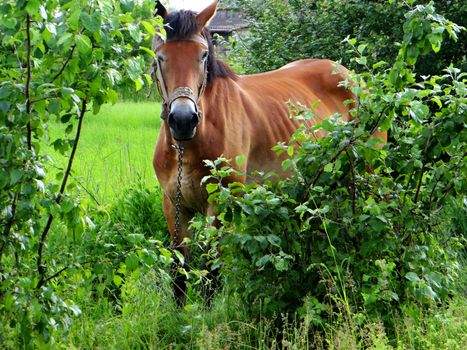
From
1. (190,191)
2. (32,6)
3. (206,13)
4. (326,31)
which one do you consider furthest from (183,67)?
(326,31)

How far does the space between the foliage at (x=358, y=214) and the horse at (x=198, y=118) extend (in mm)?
372

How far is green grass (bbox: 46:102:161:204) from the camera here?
7.45 m

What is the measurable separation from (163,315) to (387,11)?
420 centimetres

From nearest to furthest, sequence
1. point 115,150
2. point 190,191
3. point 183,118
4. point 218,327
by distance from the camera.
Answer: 1. point 218,327
2. point 183,118
3. point 190,191
4. point 115,150

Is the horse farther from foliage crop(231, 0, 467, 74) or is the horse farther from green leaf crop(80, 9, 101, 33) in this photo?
foliage crop(231, 0, 467, 74)

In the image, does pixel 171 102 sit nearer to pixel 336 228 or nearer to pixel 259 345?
pixel 336 228

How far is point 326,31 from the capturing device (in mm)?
8000

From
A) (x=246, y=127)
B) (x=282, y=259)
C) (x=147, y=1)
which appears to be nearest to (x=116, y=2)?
(x=147, y=1)

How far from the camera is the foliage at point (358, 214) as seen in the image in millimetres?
3691

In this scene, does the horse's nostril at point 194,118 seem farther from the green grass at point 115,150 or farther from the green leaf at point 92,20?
the green leaf at point 92,20

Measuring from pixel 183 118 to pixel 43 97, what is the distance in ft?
4.23

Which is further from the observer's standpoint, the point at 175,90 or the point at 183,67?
the point at 183,67

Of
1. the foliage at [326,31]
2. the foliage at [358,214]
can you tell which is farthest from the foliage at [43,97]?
the foliage at [326,31]

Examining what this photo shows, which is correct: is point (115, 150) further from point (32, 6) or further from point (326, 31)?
point (32, 6)
